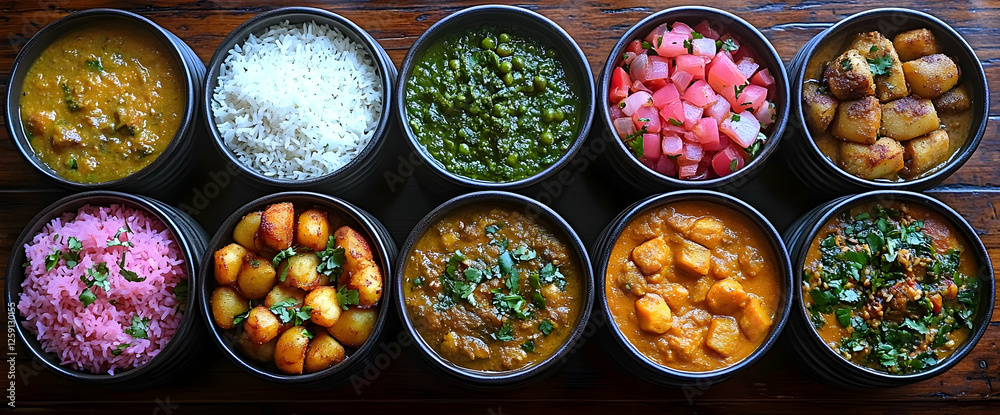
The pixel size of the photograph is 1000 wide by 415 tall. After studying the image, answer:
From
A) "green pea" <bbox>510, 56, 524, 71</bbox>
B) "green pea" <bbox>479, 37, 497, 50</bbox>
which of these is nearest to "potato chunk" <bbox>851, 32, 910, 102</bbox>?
"green pea" <bbox>510, 56, 524, 71</bbox>

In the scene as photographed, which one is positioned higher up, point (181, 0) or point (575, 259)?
point (181, 0)

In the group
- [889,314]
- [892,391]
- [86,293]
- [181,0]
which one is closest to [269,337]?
[86,293]

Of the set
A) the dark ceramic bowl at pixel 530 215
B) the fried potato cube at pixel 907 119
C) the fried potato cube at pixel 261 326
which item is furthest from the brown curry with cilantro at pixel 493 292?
the fried potato cube at pixel 907 119

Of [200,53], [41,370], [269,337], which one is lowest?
[41,370]

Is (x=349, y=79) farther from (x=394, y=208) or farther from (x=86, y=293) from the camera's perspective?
(x=86, y=293)

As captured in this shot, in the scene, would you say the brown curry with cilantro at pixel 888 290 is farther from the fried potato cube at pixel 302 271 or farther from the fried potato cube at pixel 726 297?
the fried potato cube at pixel 302 271
